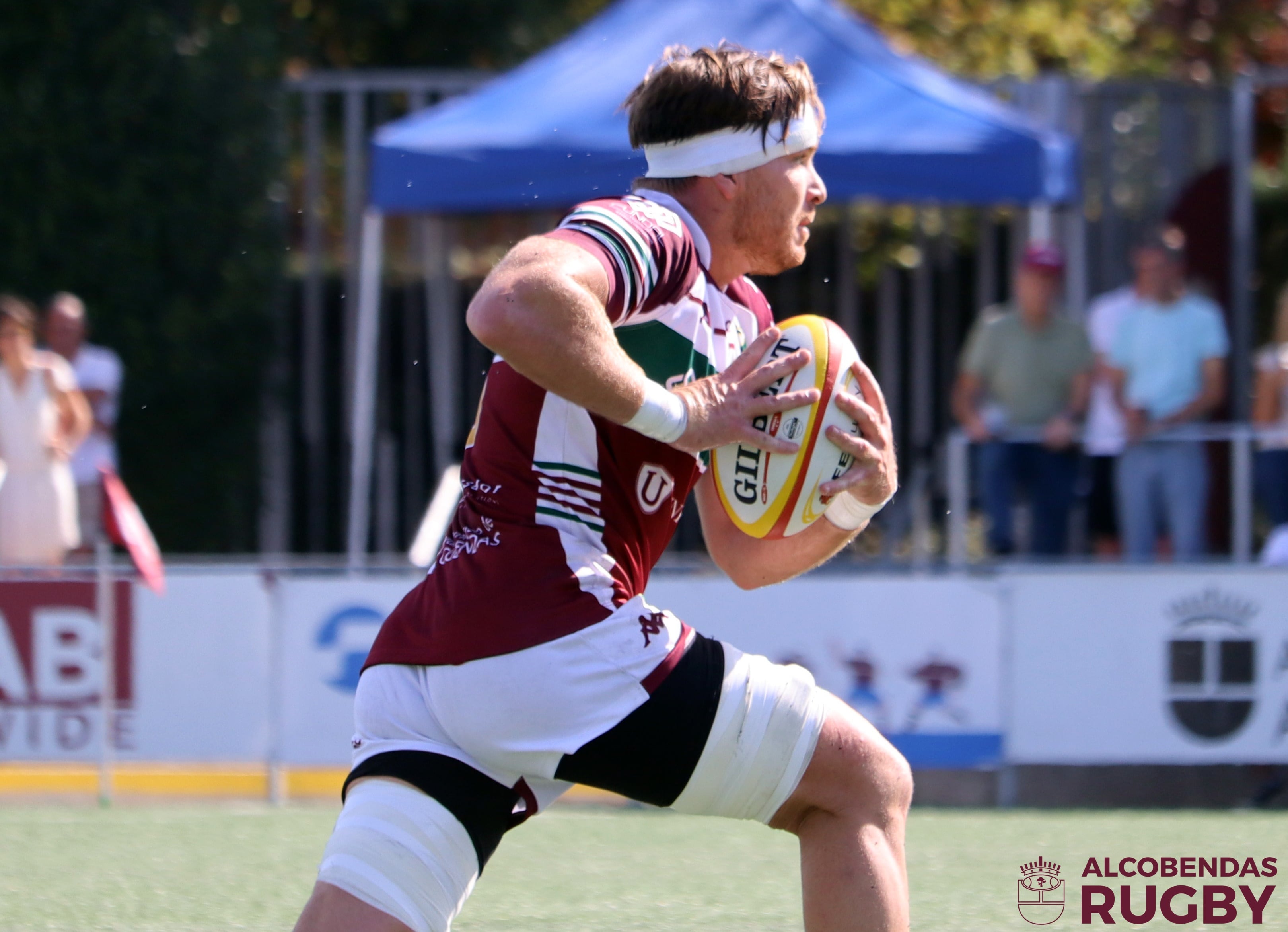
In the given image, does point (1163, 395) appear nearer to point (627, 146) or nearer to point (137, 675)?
point (627, 146)

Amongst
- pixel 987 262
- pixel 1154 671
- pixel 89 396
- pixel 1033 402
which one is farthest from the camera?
pixel 987 262

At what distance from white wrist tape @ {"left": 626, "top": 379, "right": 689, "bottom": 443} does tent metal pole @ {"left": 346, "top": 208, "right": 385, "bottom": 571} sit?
669cm

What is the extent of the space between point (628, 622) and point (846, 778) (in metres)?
0.43

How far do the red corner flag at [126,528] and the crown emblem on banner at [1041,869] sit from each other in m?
3.48

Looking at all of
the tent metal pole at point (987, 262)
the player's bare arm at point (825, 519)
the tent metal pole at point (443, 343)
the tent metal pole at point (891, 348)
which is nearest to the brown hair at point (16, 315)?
the tent metal pole at point (443, 343)

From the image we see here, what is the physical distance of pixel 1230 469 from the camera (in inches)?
331

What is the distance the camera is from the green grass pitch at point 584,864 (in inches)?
195

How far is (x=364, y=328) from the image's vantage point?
32.7 ft

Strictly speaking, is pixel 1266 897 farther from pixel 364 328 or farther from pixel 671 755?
pixel 364 328

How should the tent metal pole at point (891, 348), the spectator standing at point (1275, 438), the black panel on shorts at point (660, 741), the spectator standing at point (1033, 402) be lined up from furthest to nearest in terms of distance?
the tent metal pole at point (891, 348) → the spectator standing at point (1033, 402) → the spectator standing at point (1275, 438) → the black panel on shorts at point (660, 741)

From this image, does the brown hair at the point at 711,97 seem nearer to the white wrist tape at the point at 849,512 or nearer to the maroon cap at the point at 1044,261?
the white wrist tape at the point at 849,512

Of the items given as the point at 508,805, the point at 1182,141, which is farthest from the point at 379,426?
the point at 508,805
